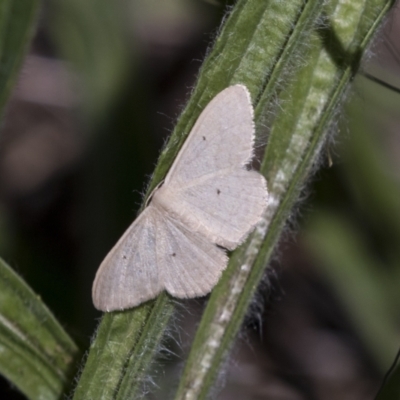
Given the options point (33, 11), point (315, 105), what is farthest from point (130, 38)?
point (315, 105)

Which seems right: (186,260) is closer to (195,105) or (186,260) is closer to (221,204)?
(221,204)

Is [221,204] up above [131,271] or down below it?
above

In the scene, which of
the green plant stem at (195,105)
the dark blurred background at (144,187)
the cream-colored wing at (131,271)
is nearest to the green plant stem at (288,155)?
the green plant stem at (195,105)

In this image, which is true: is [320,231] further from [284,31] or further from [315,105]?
[284,31]

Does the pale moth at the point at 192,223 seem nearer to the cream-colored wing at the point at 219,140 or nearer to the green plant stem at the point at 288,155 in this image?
the cream-colored wing at the point at 219,140

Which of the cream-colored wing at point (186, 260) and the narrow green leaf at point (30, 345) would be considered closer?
the cream-colored wing at point (186, 260)

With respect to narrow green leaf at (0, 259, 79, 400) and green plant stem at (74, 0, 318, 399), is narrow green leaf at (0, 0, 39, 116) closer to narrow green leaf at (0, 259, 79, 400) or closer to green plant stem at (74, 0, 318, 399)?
narrow green leaf at (0, 259, 79, 400)

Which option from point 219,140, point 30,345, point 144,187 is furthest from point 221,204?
point 144,187
